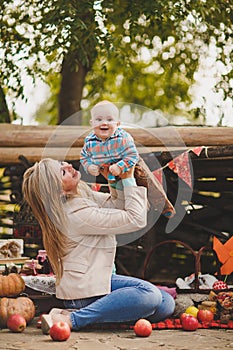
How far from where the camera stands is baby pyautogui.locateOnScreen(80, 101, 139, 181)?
508 cm

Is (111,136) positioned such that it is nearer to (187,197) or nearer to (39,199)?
(39,199)

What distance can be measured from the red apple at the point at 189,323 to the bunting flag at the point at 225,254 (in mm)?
966

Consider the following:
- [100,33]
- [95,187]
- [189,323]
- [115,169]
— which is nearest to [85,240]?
[115,169]

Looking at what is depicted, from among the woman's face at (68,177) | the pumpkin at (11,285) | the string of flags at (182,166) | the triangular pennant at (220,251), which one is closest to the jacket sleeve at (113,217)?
the woman's face at (68,177)

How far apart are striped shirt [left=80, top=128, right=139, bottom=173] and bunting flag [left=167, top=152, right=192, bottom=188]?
1632mm

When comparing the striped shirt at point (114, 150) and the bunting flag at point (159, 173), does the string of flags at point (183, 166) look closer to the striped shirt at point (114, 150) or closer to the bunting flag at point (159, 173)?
the bunting flag at point (159, 173)

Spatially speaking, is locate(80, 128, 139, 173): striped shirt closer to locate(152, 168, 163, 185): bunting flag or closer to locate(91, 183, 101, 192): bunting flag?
locate(152, 168, 163, 185): bunting flag

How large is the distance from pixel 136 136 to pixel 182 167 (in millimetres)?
1706

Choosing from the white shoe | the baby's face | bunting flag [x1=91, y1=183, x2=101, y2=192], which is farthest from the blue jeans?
bunting flag [x1=91, y1=183, x2=101, y2=192]

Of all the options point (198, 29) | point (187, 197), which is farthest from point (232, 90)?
point (187, 197)

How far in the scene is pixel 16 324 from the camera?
5.18m

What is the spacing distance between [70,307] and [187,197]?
232 cm

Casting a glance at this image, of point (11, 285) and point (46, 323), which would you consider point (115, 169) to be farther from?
point (11, 285)

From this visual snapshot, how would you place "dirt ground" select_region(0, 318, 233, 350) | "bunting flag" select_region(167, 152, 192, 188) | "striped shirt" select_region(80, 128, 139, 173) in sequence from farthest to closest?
"bunting flag" select_region(167, 152, 192, 188) < "striped shirt" select_region(80, 128, 139, 173) < "dirt ground" select_region(0, 318, 233, 350)
